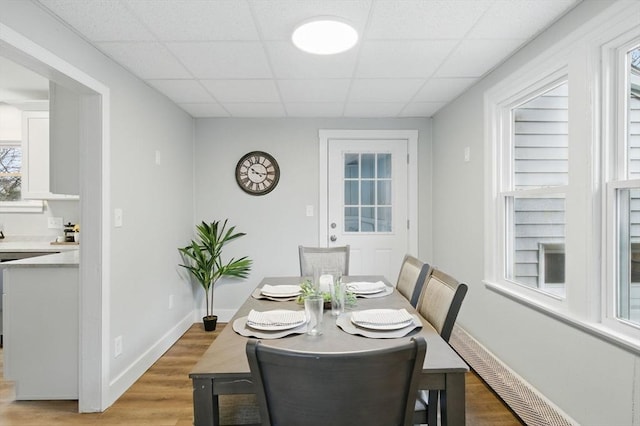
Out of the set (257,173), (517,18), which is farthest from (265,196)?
(517,18)

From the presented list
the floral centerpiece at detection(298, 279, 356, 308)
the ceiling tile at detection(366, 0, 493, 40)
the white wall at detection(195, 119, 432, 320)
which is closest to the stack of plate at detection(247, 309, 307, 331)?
the floral centerpiece at detection(298, 279, 356, 308)

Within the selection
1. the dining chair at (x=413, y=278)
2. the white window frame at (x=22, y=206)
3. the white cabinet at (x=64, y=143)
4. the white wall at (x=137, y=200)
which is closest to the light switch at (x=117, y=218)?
the white wall at (x=137, y=200)

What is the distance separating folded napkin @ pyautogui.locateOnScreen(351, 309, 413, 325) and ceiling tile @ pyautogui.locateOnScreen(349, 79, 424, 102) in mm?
1867

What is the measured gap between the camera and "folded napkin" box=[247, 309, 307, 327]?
1511mm

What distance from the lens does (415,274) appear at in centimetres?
216

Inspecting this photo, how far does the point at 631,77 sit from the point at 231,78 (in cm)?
237

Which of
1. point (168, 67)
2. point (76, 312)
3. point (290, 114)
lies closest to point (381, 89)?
point (290, 114)

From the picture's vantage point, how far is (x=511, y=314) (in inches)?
96.5

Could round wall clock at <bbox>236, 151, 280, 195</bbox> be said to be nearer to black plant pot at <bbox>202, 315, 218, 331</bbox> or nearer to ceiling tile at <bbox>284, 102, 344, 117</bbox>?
ceiling tile at <bbox>284, 102, 344, 117</bbox>

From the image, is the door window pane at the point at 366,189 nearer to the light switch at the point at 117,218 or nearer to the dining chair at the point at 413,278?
the dining chair at the point at 413,278

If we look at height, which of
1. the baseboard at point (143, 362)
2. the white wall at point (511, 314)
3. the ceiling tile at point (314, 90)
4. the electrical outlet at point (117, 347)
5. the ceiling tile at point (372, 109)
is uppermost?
the ceiling tile at point (372, 109)

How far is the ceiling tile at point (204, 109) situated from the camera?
3.51 m

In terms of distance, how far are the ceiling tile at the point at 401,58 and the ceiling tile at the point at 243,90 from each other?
0.77m

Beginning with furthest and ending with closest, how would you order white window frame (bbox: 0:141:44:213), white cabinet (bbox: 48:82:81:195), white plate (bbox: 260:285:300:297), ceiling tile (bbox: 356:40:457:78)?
white window frame (bbox: 0:141:44:213)
white cabinet (bbox: 48:82:81:195)
ceiling tile (bbox: 356:40:457:78)
white plate (bbox: 260:285:300:297)
